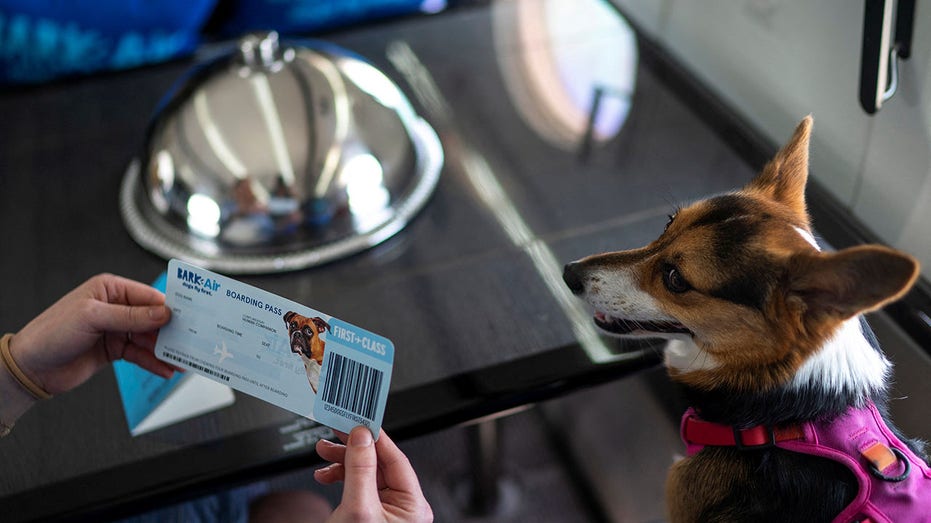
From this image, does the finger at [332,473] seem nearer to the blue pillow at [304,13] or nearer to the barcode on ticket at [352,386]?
the barcode on ticket at [352,386]

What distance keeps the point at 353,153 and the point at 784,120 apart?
63 centimetres

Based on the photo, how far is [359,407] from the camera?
0.66 m

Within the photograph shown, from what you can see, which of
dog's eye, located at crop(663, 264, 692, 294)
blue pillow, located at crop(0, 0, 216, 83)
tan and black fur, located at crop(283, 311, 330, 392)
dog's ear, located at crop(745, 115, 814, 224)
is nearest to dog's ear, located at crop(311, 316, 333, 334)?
tan and black fur, located at crop(283, 311, 330, 392)

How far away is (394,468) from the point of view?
677 mm

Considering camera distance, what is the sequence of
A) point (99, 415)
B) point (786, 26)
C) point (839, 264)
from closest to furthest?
point (839, 264)
point (99, 415)
point (786, 26)

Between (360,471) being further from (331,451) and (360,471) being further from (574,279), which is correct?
(574,279)

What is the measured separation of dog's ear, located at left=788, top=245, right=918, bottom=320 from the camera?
0.54m

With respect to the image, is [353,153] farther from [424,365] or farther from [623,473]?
[623,473]

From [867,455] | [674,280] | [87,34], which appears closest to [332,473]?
[674,280]

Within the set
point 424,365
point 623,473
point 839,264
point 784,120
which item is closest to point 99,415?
point 424,365

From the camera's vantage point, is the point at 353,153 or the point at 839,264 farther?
the point at 353,153

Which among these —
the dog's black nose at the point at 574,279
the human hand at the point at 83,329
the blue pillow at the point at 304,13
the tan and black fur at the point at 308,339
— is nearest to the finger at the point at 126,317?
the human hand at the point at 83,329

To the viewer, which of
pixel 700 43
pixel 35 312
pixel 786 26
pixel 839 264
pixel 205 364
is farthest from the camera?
pixel 700 43

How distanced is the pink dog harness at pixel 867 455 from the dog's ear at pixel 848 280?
0.39ft
